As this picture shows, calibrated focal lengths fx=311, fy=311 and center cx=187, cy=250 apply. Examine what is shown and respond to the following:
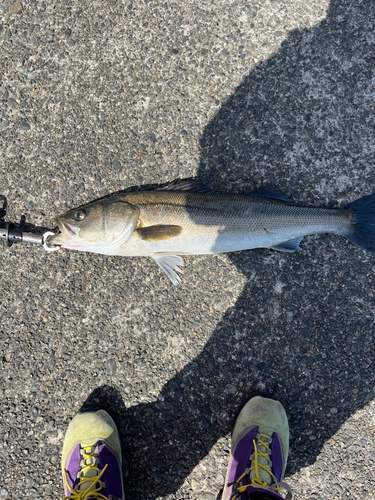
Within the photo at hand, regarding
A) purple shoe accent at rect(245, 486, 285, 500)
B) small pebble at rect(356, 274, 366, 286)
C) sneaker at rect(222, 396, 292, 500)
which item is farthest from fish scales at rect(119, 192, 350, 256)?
purple shoe accent at rect(245, 486, 285, 500)

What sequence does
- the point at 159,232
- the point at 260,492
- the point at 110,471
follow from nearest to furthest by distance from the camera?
the point at 260,492 → the point at 159,232 → the point at 110,471

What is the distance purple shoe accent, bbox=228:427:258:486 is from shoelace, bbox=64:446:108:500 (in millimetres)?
1327

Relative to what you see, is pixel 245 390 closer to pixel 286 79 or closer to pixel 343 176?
pixel 343 176

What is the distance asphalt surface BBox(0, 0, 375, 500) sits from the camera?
342 cm

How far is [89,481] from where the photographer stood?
324 cm

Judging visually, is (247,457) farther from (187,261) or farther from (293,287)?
(187,261)

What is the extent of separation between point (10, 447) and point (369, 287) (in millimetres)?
4348

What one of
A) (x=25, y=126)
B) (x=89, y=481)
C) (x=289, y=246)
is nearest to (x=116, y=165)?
(x=25, y=126)

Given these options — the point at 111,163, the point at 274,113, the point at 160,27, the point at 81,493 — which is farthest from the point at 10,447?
the point at 160,27

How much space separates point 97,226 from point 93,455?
7.98 feet

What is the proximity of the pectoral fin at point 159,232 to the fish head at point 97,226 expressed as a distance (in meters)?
0.14

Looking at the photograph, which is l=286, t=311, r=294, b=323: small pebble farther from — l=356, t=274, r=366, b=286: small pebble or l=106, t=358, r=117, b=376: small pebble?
l=106, t=358, r=117, b=376: small pebble

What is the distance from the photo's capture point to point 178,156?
355 centimetres

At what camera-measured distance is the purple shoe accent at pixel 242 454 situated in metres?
3.26
